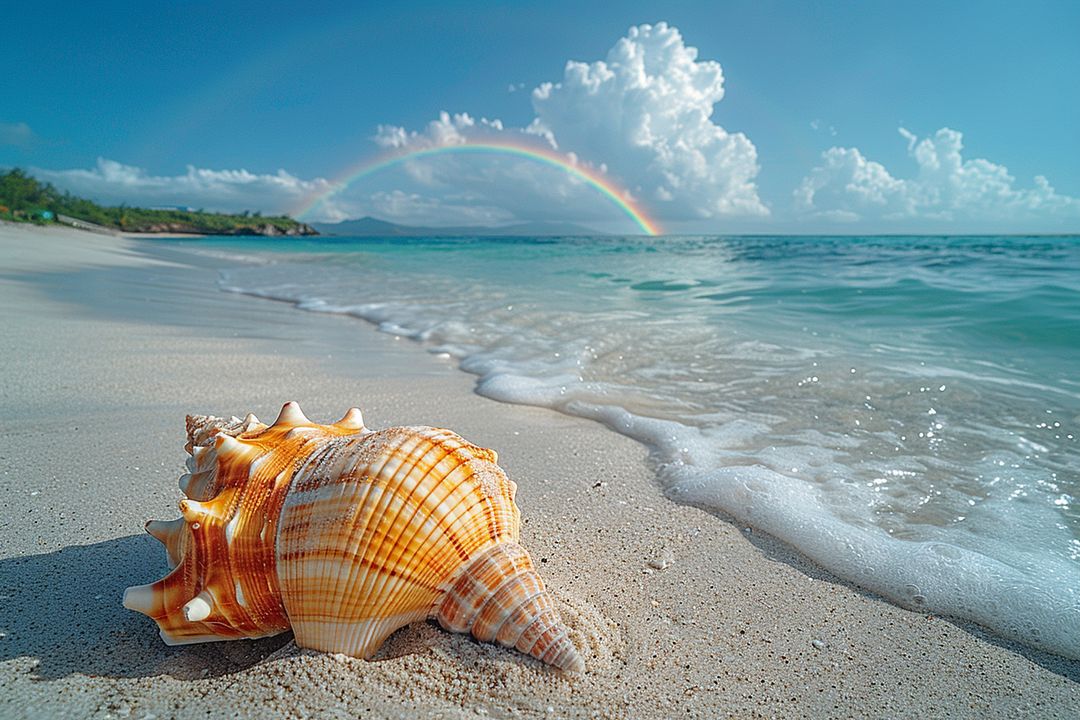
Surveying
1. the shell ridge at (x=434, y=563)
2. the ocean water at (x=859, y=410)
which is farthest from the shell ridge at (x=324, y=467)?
the ocean water at (x=859, y=410)

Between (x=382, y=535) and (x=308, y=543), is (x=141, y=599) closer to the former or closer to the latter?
(x=308, y=543)

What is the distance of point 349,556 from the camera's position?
4.99 feet

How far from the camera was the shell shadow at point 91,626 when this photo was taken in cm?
167

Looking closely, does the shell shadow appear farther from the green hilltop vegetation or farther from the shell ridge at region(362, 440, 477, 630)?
the green hilltop vegetation

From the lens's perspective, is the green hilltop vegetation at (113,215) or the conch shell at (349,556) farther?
the green hilltop vegetation at (113,215)

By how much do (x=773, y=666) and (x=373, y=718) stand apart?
120 centimetres

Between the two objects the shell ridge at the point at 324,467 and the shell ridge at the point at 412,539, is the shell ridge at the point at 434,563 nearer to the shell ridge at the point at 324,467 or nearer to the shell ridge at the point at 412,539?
the shell ridge at the point at 412,539

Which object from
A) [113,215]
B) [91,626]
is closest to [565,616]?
[91,626]

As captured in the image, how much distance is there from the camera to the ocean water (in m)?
2.40

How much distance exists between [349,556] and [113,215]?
269 ft

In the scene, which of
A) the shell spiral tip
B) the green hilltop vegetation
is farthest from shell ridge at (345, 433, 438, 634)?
the green hilltop vegetation

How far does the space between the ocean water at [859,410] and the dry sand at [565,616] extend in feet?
0.88

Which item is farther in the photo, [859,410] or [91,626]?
[859,410]

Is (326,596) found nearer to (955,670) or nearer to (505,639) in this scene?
(505,639)
